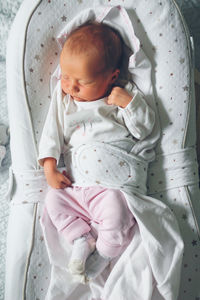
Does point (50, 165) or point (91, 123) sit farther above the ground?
point (91, 123)

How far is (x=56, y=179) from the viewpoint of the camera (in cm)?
115

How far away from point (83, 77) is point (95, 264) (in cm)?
58

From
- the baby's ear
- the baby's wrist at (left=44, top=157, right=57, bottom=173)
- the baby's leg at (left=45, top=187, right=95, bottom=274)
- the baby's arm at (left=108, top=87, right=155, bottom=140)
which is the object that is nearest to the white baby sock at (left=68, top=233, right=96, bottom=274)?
the baby's leg at (left=45, top=187, right=95, bottom=274)

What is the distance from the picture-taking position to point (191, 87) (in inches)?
46.2

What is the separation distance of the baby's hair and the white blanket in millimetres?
66

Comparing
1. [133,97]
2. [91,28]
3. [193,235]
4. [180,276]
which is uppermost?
[91,28]

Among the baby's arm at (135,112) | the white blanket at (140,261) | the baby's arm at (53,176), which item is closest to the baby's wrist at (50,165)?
the baby's arm at (53,176)

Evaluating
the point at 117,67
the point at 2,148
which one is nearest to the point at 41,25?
the point at 117,67

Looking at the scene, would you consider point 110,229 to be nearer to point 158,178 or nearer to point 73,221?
point 73,221

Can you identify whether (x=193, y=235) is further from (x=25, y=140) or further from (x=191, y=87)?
(x=25, y=140)

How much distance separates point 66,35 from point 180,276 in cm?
87

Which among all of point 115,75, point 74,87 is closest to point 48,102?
point 74,87

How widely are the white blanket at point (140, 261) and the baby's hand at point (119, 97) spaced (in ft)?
0.36

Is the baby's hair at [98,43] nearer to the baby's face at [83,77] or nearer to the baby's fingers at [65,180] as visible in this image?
the baby's face at [83,77]
